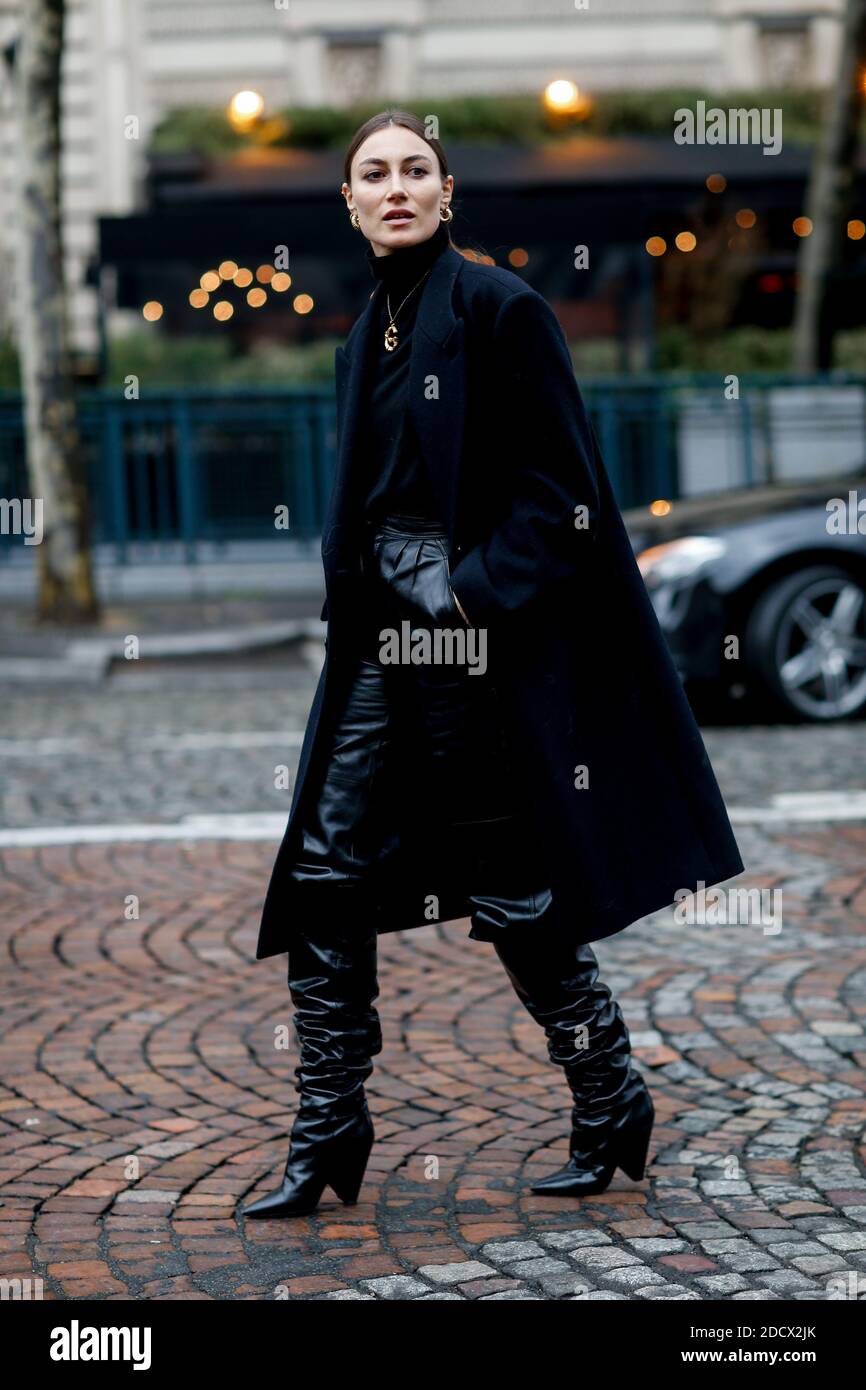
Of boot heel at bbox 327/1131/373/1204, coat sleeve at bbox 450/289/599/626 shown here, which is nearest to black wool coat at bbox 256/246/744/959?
coat sleeve at bbox 450/289/599/626

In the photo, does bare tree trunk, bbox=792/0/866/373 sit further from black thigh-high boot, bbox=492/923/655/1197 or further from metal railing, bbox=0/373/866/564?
black thigh-high boot, bbox=492/923/655/1197

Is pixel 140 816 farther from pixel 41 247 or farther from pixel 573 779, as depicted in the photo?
pixel 41 247

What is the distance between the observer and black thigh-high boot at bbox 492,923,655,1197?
344 cm

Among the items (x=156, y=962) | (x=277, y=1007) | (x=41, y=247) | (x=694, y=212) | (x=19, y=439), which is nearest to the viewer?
(x=277, y=1007)

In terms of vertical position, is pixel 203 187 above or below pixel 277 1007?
above

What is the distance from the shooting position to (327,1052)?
342 centimetres

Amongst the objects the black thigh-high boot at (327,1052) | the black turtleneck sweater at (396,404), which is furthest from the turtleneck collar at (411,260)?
the black thigh-high boot at (327,1052)

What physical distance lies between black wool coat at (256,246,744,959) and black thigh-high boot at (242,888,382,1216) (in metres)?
0.07

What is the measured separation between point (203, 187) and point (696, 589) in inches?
629

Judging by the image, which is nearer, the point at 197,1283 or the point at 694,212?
the point at 197,1283

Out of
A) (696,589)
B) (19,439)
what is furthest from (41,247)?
(696,589)

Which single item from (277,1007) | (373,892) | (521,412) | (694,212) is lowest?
(277,1007)

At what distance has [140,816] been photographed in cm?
718

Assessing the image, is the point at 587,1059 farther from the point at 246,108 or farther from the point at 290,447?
the point at 246,108
